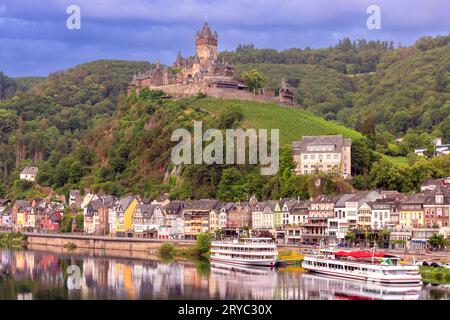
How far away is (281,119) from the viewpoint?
12812cm

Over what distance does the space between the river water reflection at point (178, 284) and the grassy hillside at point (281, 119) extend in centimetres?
4264

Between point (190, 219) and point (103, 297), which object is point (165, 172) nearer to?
point (190, 219)

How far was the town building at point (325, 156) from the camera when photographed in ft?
335

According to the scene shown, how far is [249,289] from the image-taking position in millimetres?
62500

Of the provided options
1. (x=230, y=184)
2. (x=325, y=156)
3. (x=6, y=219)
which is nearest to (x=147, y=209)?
(x=230, y=184)

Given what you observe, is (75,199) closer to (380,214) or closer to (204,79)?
(204,79)

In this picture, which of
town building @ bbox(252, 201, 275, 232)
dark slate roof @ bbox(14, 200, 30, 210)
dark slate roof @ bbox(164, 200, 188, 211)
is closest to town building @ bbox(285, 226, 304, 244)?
town building @ bbox(252, 201, 275, 232)

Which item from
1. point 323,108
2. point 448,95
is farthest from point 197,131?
point 323,108

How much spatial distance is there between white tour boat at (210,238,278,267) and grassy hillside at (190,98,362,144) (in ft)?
115

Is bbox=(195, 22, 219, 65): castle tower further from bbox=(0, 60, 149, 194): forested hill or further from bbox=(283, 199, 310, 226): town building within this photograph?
bbox=(283, 199, 310, 226): town building

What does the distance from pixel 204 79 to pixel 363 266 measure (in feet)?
242

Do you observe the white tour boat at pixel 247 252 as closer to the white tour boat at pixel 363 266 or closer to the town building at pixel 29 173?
the white tour boat at pixel 363 266

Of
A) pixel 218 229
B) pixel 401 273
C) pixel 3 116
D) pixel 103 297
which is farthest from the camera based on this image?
pixel 3 116
